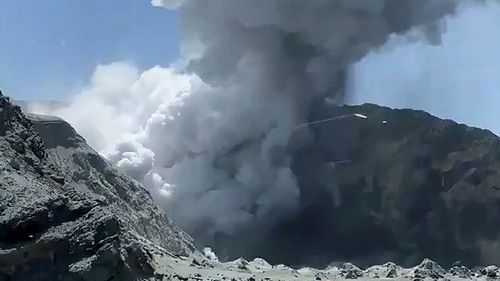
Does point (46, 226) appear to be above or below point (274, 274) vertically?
below

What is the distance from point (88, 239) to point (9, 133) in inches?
266

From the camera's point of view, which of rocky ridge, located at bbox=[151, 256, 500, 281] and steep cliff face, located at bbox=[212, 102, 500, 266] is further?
steep cliff face, located at bbox=[212, 102, 500, 266]

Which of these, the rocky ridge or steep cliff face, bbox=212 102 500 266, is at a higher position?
steep cliff face, bbox=212 102 500 266

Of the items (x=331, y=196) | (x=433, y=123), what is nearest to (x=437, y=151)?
(x=433, y=123)

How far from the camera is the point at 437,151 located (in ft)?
330

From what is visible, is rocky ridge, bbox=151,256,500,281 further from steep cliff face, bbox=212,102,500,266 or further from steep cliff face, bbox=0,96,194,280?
steep cliff face, bbox=212,102,500,266

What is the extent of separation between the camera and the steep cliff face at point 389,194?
90.1 m

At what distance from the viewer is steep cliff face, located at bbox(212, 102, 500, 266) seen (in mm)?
90062

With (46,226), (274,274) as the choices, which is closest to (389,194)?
(274,274)

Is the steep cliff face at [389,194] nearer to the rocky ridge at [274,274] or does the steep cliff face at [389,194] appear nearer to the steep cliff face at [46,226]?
the rocky ridge at [274,274]

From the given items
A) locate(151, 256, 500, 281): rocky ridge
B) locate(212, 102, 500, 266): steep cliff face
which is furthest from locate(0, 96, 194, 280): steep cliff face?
locate(212, 102, 500, 266): steep cliff face

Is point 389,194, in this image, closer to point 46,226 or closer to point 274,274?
point 274,274

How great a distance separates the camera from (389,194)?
324ft

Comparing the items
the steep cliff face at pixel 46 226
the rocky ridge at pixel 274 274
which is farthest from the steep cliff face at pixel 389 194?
the steep cliff face at pixel 46 226
